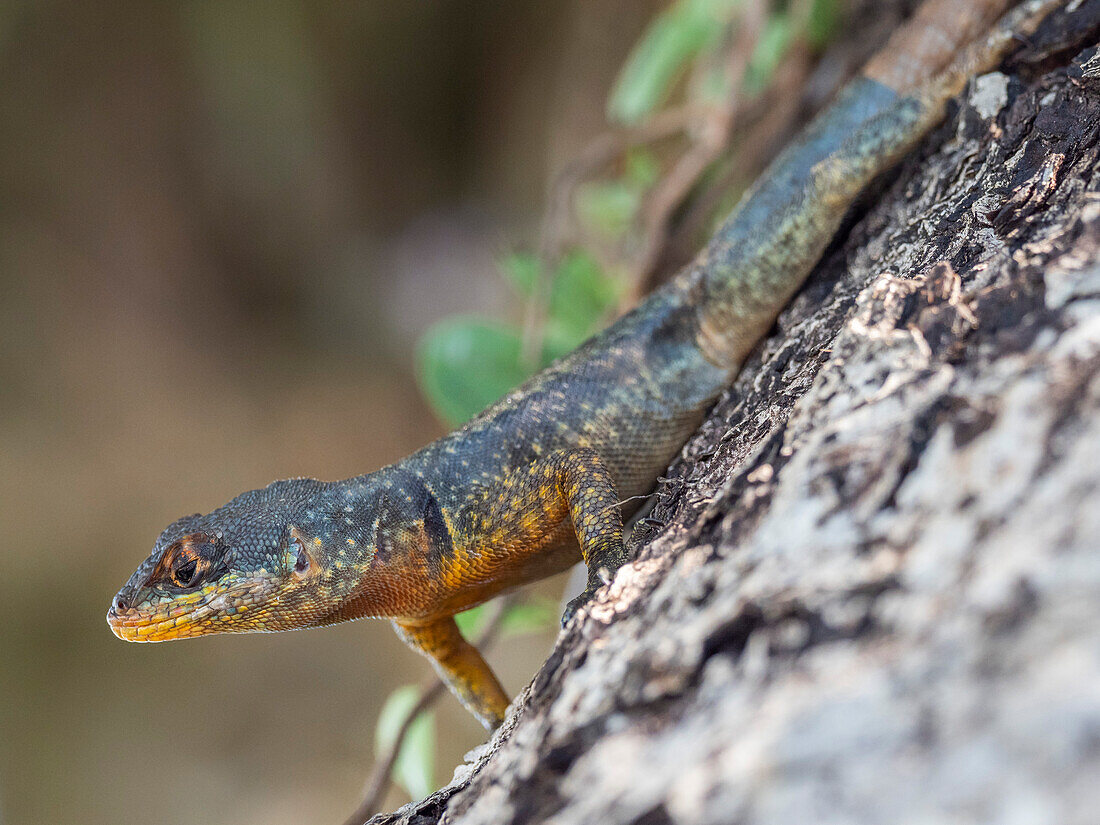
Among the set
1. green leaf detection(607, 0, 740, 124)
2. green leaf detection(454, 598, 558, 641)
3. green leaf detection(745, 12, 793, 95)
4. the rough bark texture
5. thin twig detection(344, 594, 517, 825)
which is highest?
green leaf detection(607, 0, 740, 124)

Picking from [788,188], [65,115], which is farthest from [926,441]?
[65,115]

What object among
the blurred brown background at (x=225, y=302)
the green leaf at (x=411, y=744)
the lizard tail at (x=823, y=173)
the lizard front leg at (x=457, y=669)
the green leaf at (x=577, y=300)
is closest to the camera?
the lizard tail at (x=823, y=173)

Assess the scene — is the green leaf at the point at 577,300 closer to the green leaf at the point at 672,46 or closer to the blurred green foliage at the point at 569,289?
the blurred green foliage at the point at 569,289

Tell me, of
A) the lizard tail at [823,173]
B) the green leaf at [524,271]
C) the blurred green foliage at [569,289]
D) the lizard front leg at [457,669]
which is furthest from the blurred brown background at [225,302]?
the lizard front leg at [457,669]

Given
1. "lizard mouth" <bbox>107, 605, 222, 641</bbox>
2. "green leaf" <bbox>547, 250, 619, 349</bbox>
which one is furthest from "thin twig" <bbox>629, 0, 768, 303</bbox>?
"lizard mouth" <bbox>107, 605, 222, 641</bbox>

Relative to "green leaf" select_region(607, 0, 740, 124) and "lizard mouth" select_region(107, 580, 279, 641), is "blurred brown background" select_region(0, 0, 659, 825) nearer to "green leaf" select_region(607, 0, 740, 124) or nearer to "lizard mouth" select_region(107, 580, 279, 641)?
"green leaf" select_region(607, 0, 740, 124)

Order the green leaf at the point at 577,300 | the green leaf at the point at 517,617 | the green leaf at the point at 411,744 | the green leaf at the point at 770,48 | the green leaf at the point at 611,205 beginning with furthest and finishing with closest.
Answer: the green leaf at the point at 611,205
the green leaf at the point at 577,300
the green leaf at the point at 770,48
the green leaf at the point at 517,617
the green leaf at the point at 411,744

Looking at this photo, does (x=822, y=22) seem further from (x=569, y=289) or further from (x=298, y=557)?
(x=298, y=557)
